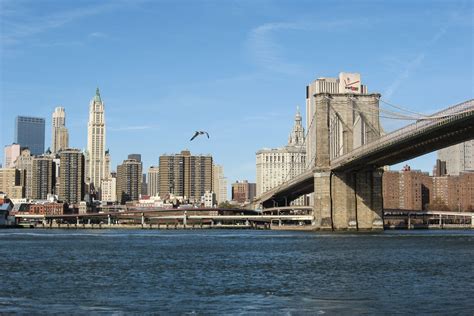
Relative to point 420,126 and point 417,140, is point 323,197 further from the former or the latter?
point 420,126

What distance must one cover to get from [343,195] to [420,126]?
74.9 ft

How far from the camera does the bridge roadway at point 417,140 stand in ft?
195

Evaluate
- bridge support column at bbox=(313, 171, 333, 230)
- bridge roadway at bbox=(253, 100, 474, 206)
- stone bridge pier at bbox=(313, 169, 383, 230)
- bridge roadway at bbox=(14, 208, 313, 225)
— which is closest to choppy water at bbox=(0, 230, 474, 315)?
bridge roadway at bbox=(253, 100, 474, 206)

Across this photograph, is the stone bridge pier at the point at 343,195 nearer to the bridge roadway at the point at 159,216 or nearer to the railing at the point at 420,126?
the railing at the point at 420,126

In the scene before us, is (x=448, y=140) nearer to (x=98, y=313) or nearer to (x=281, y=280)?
(x=281, y=280)

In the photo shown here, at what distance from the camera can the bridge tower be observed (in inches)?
3403

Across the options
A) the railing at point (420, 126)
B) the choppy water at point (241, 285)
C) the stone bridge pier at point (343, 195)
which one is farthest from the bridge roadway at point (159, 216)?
the choppy water at point (241, 285)

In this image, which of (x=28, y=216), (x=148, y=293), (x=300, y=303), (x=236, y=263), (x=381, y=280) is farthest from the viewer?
(x=28, y=216)

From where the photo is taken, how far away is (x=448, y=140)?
225 ft

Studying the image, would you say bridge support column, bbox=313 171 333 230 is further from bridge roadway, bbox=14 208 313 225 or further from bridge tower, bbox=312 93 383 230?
bridge roadway, bbox=14 208 313 225

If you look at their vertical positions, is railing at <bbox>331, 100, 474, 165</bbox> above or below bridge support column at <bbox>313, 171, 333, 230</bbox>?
above

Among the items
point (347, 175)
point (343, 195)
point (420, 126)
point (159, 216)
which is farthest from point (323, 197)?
point (159, 216)

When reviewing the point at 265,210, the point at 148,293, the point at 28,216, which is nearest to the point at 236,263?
the point at 148,293

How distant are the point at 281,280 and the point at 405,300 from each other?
23.8ft
